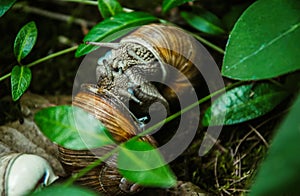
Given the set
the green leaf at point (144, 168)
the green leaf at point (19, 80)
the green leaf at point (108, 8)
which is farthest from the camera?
the green leaf at point (108, 8)

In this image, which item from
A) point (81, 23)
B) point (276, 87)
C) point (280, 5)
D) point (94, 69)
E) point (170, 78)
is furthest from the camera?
point (81, 23)

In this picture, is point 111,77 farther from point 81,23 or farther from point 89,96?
point 81,23

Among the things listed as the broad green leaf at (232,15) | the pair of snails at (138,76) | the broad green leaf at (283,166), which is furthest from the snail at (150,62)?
the broad green leaf at (283,166)

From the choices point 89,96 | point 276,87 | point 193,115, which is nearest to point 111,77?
point 89,96

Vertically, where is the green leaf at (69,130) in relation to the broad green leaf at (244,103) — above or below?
above

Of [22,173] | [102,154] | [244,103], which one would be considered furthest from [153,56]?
[22,173]

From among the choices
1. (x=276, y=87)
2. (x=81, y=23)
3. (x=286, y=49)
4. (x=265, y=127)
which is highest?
(x=286, y=49)

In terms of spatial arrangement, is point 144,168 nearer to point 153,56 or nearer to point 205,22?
point 153,56

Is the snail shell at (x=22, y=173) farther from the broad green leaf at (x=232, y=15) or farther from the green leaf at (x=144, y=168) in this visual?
the broad green leaf at (x=232, y=15)
